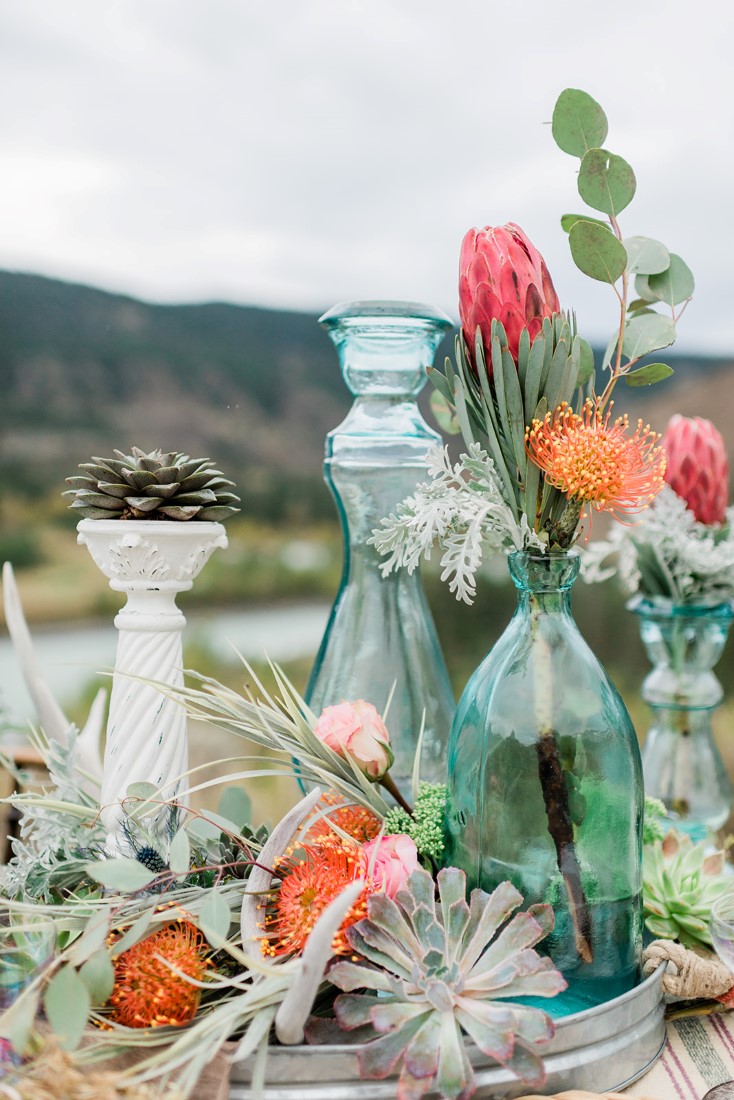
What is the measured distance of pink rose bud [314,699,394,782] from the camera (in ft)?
1.83

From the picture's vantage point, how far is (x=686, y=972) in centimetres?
56

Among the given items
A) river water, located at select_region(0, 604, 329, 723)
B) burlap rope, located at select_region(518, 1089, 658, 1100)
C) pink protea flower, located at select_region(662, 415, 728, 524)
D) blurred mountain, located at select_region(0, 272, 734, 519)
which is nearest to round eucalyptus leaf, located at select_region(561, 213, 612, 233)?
pink protea flower, located at select_region(662, 415, 728, 524)

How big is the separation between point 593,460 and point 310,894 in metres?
0.29

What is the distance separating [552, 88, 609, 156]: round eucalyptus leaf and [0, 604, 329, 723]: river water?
4.87 ft

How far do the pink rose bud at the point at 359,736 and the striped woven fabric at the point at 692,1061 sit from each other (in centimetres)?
23

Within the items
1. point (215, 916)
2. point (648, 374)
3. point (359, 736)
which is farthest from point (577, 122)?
point (215, 916)

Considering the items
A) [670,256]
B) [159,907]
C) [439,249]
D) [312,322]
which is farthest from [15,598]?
[312,322]

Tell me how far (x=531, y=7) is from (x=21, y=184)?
1.12 metres

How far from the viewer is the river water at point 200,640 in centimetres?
200

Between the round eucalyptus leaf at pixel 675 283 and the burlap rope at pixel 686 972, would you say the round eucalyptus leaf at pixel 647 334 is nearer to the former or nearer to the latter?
the round eucalyptus leaf at pixel 675 283

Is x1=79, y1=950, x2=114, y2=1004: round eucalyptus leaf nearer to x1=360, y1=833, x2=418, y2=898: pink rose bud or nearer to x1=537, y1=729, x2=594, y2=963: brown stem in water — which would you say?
x1=360, y1=833, x2=418, y2=898: pink rose bud

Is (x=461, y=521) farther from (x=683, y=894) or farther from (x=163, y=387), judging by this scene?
(x=163, y=387)

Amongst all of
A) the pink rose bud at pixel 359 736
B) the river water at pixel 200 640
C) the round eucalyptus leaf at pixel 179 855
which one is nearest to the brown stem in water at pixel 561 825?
the pink rose bud at pixel 359 736

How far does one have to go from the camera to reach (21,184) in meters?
1.91
